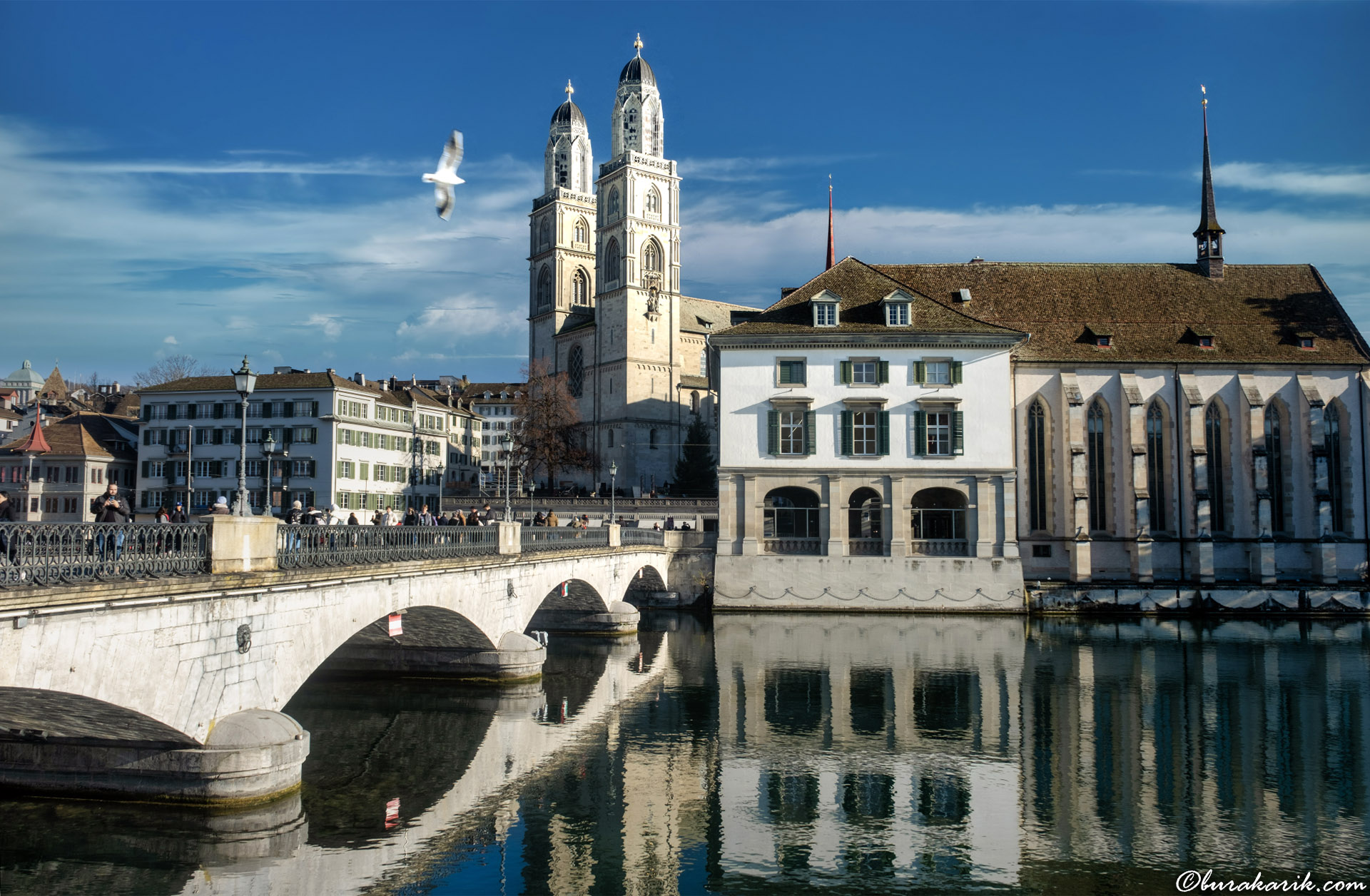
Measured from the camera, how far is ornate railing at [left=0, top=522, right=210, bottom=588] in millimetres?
12383

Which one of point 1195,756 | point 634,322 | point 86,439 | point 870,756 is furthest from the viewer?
point 634,322

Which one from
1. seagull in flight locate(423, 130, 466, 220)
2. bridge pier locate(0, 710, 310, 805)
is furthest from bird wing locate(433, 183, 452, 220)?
bridge pier locate(0, 710, 310, 805)

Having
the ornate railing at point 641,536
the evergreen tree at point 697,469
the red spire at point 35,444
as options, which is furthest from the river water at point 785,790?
the evergreen tree at point 697,469

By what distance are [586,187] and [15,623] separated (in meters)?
110

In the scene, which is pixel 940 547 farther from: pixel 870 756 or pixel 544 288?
pixel 544 288

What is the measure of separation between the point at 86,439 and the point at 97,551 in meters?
63.1

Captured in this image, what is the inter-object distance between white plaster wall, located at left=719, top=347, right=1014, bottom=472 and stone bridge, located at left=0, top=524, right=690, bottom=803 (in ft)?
85.5

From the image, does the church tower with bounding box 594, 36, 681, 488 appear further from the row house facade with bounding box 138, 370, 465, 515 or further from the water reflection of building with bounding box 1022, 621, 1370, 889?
the water reflection of building with bounding box 1022, 621, 1370, 889

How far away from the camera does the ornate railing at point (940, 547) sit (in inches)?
1832

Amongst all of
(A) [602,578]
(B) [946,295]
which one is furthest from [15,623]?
(B) [946,295]

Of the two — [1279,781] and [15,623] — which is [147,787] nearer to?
[15,623]

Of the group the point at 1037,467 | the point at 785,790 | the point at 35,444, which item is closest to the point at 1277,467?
the point at 1037,467

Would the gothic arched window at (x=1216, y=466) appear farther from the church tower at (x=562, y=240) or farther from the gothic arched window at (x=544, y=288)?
the gothic arched window at (x=544, y=288)

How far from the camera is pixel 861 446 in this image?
47469 millimetres
